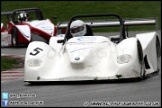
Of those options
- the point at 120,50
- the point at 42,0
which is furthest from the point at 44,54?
the point at 42,0

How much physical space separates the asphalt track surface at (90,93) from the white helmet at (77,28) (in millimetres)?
1503

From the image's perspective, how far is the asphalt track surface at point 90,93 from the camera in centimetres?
754

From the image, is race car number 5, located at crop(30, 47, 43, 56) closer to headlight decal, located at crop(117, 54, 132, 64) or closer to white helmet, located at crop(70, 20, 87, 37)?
white helmet, located at crop(70, 20, 87, 37)

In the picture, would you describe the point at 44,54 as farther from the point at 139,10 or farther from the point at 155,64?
the point at 139,10

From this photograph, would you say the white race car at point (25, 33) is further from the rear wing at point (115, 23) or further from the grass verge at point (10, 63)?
the rear wing at point (115, 23)

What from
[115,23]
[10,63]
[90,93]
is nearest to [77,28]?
[115,23]

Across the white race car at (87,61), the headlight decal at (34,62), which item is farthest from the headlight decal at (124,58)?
the headlight decal at (34,62)

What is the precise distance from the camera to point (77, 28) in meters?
11.4

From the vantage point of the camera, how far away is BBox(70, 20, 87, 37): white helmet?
37.3ft

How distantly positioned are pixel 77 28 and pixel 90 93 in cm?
303

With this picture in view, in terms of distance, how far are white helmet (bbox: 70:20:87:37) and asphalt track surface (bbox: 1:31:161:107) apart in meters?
1.50

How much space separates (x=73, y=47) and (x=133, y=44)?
102 centimetres

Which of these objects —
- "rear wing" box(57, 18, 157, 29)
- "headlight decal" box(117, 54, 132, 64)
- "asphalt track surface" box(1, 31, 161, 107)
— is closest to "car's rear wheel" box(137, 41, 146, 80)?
"asphalt track surface" box(1, 31, 161, 107)

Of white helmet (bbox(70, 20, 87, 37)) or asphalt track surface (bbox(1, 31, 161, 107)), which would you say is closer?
asphalt track surface (bbox(1, 31, 161, 107))
